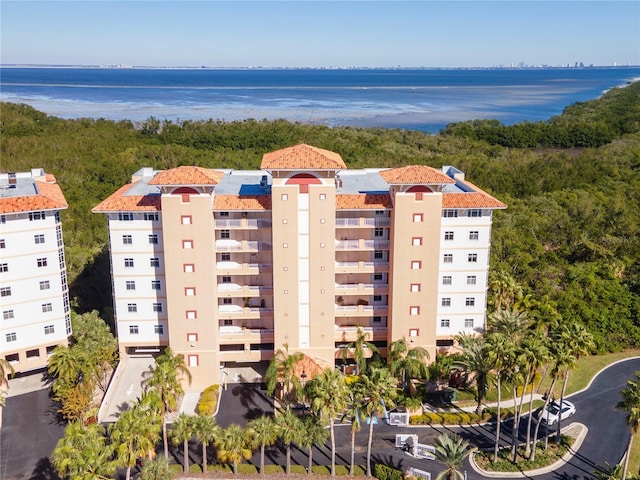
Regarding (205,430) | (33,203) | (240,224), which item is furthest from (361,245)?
(33,203)

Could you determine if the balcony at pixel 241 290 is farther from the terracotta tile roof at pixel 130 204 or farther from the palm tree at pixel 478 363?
the palm tree at pixel 478 363

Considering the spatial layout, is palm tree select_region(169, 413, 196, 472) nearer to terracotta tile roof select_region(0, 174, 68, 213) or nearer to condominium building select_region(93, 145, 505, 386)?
condominium building select_region(93, 145, 505, 386)

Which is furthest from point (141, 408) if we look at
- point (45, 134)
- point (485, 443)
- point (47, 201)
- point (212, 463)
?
point (45, 134)

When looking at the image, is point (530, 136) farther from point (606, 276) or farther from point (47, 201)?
→ point (47, 201)

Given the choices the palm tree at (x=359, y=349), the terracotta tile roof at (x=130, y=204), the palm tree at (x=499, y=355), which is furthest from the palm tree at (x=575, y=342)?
the terracotta tile roof at (x=130, y=204)

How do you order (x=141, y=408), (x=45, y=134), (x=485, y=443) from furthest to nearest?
(x=45, y=134), (x=485, y=443), (x=141, y=408)

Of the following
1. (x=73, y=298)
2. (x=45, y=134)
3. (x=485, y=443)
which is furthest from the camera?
(x=45, y=134)
